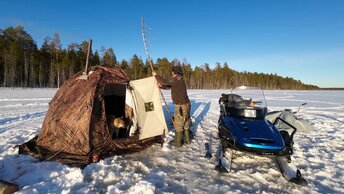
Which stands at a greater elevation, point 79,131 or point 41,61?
point 41,61

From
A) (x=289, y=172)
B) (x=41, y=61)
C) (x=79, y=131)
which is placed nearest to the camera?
(x=289, y=172)

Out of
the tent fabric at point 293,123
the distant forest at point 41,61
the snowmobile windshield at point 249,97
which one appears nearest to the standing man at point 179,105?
the snowmobile windshield at point 249,97

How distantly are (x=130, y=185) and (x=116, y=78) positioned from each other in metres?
3.15

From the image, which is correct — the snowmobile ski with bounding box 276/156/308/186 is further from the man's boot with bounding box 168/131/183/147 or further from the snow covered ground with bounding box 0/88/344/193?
the man's boot with bounding box 168/131/183/147

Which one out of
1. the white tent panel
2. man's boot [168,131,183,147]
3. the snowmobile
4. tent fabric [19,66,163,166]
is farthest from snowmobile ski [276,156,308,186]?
tent fabric [19,66,163,166]

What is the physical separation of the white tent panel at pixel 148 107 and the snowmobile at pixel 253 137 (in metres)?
1.84

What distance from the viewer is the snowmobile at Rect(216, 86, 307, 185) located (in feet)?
15.5

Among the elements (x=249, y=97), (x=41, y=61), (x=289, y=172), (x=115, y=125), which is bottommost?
(x=289, y=172)

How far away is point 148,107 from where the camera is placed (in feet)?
22.4

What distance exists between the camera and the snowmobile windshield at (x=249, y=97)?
6.29 m

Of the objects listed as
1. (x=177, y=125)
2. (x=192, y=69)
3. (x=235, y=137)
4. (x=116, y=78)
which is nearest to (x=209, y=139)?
(x=177, y=125)

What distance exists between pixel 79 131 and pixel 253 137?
3793 mm

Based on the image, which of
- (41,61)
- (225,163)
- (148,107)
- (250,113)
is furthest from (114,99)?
(41,61)

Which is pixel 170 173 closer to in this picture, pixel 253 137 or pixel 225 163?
pixel 225 163
